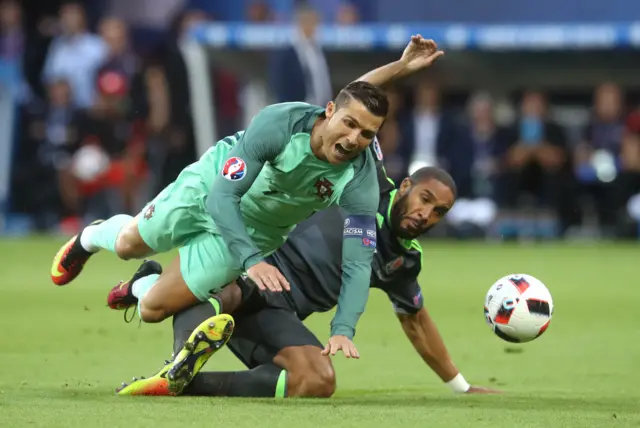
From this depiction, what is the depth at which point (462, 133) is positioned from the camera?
57.0 feet

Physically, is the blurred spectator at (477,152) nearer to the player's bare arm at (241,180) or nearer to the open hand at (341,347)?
the player's bare arm at (241,180)

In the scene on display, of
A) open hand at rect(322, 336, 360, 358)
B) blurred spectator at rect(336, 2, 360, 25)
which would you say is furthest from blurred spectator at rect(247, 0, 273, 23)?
open hand at rect(322, 336, 360, 358)

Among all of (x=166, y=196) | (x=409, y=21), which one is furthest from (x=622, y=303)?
(x=409, y=21)

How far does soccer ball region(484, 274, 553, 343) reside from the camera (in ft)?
22.2

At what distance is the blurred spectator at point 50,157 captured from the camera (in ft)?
60.5

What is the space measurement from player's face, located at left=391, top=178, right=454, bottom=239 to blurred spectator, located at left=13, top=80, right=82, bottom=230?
12.1m

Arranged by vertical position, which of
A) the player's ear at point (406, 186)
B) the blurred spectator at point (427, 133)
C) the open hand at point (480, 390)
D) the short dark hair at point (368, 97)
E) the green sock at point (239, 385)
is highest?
the short dark hair at point (368, 97)

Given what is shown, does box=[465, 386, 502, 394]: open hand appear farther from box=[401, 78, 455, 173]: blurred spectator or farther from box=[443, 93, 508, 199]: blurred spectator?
box=[443, 93, 508, 199]: blurred spectator

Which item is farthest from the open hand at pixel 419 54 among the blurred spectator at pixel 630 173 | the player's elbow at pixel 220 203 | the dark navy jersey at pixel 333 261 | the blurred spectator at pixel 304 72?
the blurred spectator at pixel 630 173

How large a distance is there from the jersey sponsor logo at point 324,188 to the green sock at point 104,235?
1.45m

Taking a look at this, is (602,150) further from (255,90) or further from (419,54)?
(419,54)

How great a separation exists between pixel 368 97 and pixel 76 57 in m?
13.5

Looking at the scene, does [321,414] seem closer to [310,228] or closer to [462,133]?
[310,228]

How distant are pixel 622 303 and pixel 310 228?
4.92m
